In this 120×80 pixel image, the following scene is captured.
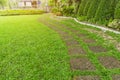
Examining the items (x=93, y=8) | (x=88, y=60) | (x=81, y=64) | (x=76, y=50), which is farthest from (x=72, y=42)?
(x=93, y=8)

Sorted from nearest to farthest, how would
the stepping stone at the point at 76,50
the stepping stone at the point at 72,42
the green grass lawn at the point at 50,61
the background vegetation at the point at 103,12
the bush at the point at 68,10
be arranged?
the green grass lawn at the point at 50,61 < the stepping stone at the point at 76,50 < the stepping stone at the point at 72,42 < the background vegetation at the point at 103,12 < the bush at the point at 68,10

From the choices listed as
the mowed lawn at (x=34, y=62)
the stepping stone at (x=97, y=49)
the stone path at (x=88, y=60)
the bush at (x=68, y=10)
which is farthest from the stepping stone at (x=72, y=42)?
the bush at (x=68, y=10)

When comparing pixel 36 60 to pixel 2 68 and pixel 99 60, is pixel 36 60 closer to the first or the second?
pixel 2 68

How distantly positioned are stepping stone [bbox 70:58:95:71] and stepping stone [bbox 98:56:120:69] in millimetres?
282

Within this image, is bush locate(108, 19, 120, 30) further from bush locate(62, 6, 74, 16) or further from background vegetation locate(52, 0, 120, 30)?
bush locate(62, 6, 74, 16)

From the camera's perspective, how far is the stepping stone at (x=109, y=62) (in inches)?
119

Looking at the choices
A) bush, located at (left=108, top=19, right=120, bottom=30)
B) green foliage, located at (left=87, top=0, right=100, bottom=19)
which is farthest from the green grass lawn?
green foliage, located at (left=87, top=0, right=100, bottom=19)

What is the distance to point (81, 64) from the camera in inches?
124

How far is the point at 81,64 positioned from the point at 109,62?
0.59 metres

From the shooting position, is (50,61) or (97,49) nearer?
(50,61)

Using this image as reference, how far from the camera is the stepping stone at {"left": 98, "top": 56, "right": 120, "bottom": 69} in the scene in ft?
9.90

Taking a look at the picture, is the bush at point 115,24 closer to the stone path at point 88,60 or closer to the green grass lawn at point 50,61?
the green grass lawn at point 50,61

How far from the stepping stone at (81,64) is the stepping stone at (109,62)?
0.28 meters

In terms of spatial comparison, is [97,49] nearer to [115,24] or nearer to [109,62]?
[109,62]
